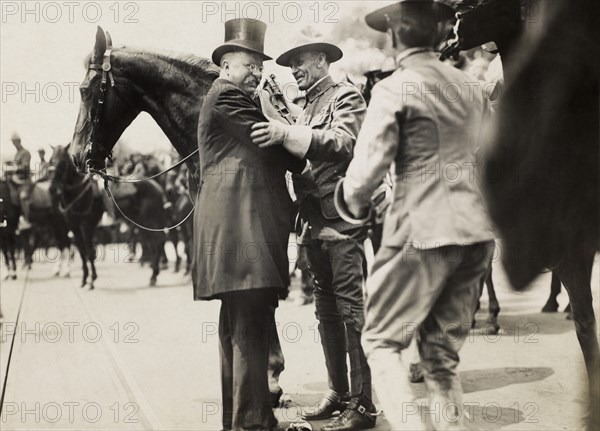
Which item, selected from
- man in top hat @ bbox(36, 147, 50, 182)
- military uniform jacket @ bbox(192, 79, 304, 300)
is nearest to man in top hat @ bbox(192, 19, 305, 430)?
military uniform jacket @ bbox(192, 79, 304, 300)

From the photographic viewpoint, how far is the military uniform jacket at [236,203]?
13.1 ft

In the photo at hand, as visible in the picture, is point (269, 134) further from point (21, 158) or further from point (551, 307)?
point (21, 158)

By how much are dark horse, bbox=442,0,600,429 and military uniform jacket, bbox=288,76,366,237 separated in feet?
2.74

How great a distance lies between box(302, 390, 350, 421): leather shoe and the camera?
16.4 feet

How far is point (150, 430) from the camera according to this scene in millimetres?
4801

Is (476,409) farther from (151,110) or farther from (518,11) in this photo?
(151,110)

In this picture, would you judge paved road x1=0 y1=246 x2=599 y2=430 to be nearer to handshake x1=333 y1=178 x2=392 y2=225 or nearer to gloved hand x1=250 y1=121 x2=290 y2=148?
handshake x1=333 y1=178 x2=392 y2=225

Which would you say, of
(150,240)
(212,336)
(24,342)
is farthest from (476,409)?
(150,240)

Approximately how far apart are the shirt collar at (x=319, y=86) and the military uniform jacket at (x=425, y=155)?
66.8 inches

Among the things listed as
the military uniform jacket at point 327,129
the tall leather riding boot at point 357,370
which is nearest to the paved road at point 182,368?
the tall leather riding boot at point 357,370

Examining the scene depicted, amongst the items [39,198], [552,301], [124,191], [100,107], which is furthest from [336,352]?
[39,198]

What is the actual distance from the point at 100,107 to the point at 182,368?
2542mm

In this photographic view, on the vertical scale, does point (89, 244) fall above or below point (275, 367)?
below

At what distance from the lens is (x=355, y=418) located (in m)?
4.65
